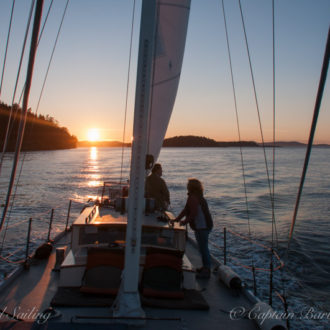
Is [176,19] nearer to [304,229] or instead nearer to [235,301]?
[235,301]

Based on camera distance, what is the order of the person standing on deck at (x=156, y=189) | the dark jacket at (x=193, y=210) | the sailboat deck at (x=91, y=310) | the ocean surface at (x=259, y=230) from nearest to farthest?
the sailboat deck at (x=91, y=310)
the dark jacket at (x=193, y=210)
the person standing on deck at (x=156, y=189)
the ocean surface at (x=259, y=230)

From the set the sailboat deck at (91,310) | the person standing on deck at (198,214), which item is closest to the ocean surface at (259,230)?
the sailboat deck at (91,310)

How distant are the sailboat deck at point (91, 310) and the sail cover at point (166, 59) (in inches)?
143

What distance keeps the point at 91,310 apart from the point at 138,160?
1.96 metres

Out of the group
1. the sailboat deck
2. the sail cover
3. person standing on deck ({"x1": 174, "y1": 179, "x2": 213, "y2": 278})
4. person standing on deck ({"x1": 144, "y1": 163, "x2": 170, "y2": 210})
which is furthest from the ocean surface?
the sail cover

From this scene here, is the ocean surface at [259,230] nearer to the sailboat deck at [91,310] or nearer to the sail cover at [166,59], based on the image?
the sailboat deck at [91,310]

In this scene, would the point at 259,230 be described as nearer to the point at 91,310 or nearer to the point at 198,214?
the point at 198,214

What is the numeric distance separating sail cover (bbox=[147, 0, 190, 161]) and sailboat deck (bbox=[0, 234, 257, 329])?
11.9 feet

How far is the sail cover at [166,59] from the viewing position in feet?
23.4

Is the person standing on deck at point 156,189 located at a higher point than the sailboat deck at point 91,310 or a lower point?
higher

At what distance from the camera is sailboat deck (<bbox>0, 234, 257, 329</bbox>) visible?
11.4ft

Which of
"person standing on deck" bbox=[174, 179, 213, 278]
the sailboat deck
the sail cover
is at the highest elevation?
the sail cover

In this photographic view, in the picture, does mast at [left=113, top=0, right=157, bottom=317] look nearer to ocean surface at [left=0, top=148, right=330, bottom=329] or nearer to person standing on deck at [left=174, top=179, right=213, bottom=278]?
ocean surface at [left=0, top=148, right=330, bottom=329]

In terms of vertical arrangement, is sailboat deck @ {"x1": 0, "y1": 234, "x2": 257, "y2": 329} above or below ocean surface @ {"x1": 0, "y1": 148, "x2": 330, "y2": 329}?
above
